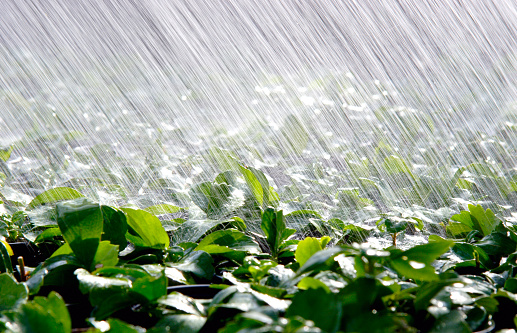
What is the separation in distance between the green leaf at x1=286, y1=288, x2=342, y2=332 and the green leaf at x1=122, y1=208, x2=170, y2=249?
0.28m

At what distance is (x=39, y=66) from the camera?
145cm

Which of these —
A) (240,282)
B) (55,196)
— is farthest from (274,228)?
(55,196)

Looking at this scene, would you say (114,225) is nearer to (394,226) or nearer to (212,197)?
(212,197)

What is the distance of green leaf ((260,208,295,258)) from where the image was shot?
0.65 metres

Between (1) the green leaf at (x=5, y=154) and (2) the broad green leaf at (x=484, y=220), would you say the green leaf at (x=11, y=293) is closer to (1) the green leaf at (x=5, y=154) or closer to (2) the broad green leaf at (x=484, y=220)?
(2) the broad green leaf at (x=484, y=220)

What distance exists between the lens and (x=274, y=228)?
2.16ft

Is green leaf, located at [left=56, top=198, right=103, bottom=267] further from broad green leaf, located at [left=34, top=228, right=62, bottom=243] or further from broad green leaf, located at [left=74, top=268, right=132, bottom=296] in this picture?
broad green leaf, located at [left=34, top=228, right=62, bottom=243]

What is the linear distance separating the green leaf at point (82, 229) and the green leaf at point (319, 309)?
253 mm

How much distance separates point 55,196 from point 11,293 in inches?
14.1

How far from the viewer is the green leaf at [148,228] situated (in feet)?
1.95

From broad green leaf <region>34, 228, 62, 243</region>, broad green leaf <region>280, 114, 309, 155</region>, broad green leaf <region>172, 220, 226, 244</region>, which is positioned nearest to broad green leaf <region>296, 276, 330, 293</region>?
broad green leaf <region>172, 220, 226, 244</region>

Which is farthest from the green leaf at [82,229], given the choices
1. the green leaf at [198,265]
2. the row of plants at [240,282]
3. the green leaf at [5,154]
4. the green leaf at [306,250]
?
the green leaf at [5,154]

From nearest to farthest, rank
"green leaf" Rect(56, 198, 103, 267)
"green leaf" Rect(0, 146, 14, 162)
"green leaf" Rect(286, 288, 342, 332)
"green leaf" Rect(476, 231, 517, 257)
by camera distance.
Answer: "green leaf" Rect(286, 288, 342, 332)
"green leaf" Rect(56, 198, 103, 267)
"green leaf" Rect(476, 231, 517, 257)
"green leaf" Rect(0, 146, 14, 162)

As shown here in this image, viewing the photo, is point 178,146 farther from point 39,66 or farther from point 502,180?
point 502,180
